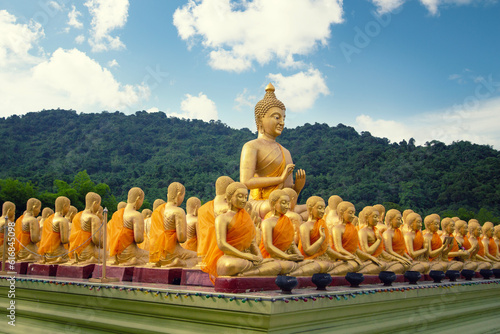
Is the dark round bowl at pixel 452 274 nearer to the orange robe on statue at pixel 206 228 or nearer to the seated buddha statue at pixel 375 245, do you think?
the seated buddha statue at pixel 375 245

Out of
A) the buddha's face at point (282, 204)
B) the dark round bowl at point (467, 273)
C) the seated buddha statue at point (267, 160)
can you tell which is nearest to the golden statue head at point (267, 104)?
the seated buddha statue at point (267, 160)

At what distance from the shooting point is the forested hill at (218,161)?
34.8 metres

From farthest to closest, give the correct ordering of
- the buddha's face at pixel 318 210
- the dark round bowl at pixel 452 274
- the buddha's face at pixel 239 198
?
the dark round bowl at pixel 452 274 → the buddha's face at pixel 318 210 → the buddha's face at pixel 239 198

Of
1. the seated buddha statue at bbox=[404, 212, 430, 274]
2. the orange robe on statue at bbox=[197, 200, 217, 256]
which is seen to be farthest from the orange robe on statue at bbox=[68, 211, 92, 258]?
the seated buddha statue at bbox=[404, 212, 430, 274]

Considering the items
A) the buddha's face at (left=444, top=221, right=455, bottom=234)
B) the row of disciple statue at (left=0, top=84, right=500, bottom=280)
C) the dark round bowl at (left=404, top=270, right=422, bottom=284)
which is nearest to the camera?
the row of disciple statue at (left=0, top=84, right=500, bottom=280)

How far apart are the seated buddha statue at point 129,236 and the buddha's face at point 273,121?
2.73 metres

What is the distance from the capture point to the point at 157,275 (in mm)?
7840

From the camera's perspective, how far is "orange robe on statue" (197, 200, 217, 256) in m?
6.98

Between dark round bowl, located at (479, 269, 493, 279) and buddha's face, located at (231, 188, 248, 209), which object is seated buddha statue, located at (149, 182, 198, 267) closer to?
buddha's face, located at (231, 188, 248, 209)

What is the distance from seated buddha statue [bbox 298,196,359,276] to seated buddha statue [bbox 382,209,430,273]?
1.68m

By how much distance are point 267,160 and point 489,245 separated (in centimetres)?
599

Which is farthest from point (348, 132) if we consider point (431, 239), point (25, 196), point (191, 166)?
point (431, 239)

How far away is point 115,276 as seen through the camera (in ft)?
27.3

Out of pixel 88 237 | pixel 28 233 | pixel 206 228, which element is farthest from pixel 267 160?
pixel 28 233
